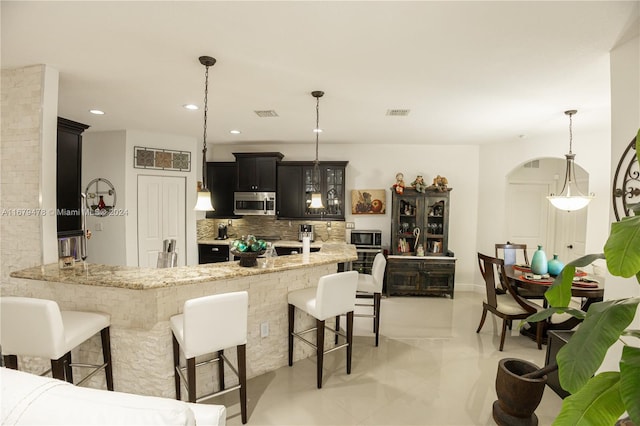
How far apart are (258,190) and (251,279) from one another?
313 centimetres

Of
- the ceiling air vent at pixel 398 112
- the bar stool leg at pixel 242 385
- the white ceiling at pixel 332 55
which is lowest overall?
the bar stool leg at pixel 242 385

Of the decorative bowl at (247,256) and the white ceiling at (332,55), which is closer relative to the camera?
the white ceiling at (332,55)

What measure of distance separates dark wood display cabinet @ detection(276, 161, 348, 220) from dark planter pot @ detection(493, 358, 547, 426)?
12.1 ft

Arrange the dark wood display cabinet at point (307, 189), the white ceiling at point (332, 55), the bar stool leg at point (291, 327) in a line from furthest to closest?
the dark wood display cabinet at point (307, 189) → the bar stool leg at point (291, 327) → the white ceiling at point (332, 55)

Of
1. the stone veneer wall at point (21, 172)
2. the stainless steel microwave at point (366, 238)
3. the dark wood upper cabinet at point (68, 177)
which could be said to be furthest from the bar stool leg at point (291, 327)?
the dark wood upper cabinet at point (68, 177)

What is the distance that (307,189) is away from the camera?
18.2 ft

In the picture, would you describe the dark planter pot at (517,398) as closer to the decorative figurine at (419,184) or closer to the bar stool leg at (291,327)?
the bar stool leg at (291,327)

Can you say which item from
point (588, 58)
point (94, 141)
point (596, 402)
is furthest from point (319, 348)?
point (94, 141)

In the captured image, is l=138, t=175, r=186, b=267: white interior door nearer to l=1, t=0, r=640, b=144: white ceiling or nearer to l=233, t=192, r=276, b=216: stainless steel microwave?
l=233, t=192, r=276, b=216: stainless steel microwave

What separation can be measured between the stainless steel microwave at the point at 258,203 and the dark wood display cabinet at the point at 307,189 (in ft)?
0.42

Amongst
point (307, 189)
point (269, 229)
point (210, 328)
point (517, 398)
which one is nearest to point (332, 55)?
point (210, 328)

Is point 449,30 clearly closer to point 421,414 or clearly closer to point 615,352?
→ point 615,352

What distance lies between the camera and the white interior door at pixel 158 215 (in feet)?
16.2

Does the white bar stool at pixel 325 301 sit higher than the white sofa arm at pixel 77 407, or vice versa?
the white sofa arm at pixel 77 407
